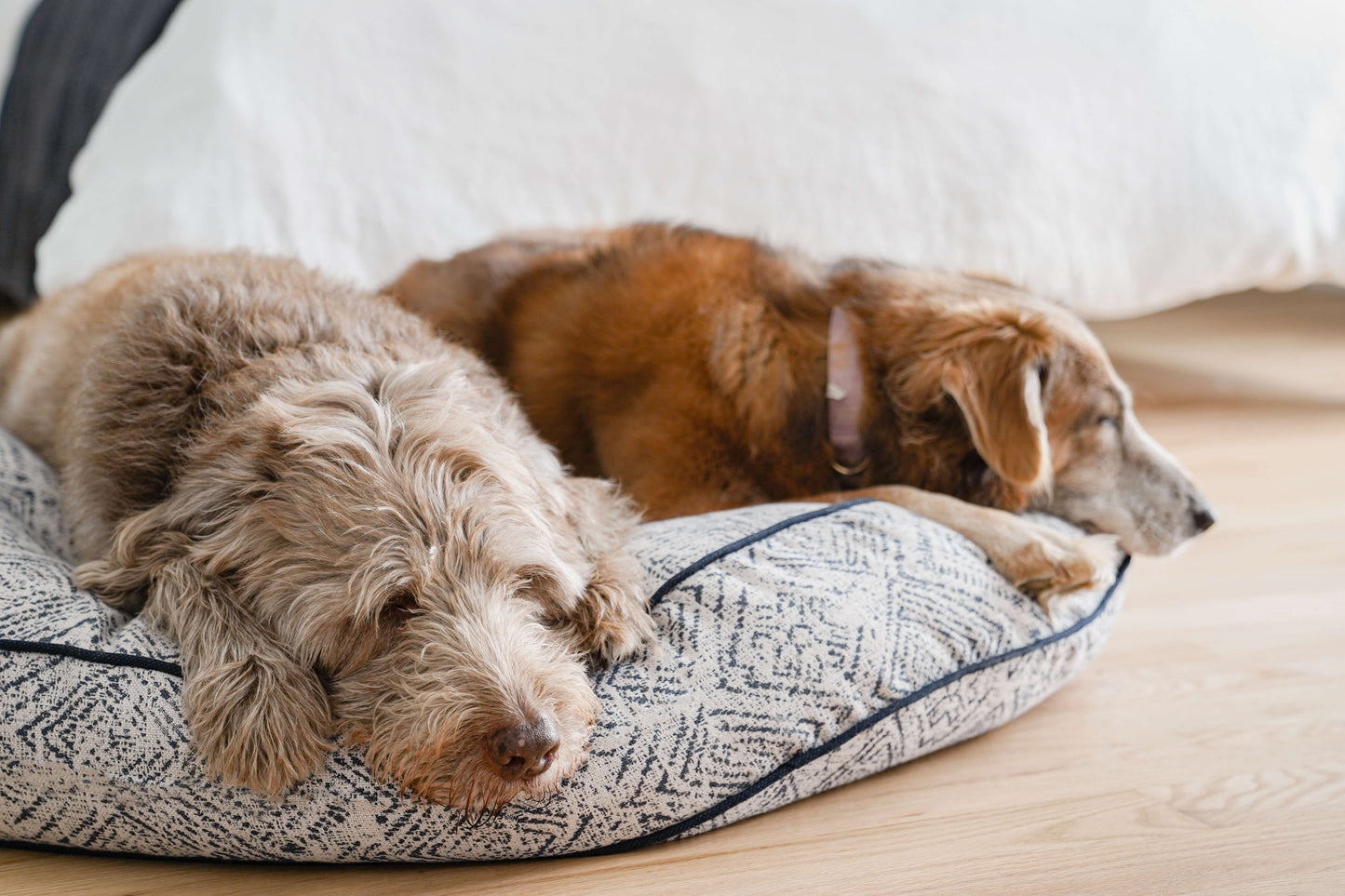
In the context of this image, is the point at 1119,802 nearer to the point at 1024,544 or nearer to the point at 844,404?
the point at 1024,544

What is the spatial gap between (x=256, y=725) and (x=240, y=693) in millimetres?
54

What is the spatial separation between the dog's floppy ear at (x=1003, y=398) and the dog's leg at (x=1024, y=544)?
11cm

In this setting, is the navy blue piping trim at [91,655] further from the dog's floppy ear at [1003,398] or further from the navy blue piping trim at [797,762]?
the dog's floppy ear at [1003,398]

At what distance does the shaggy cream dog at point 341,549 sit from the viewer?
1.53 m

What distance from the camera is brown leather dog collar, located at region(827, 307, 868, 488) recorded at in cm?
247

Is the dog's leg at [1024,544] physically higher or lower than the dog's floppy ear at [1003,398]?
lower

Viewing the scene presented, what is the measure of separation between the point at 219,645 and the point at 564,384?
1224 millimetres

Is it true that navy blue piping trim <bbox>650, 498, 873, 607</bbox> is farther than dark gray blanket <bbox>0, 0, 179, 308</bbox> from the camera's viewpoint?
No

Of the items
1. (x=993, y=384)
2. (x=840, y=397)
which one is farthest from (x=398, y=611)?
(x=993, y=384)

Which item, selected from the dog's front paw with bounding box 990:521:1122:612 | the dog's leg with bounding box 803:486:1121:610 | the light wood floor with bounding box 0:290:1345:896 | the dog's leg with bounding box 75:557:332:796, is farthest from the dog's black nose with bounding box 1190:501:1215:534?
the dog's leg with bounding box 75:557:332:796

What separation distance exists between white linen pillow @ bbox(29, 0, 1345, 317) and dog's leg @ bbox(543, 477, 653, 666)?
1.77 m

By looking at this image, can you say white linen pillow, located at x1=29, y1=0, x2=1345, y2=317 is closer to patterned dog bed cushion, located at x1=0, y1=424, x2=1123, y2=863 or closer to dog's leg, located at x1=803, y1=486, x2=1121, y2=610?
dog's leg, located at x1=803, y1=486, x2=1121, y2=610

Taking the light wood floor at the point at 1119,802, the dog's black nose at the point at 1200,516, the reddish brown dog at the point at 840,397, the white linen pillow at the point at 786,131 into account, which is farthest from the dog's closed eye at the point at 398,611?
the white linen pillow at the point at 786,131

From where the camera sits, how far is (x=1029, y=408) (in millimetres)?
2393
